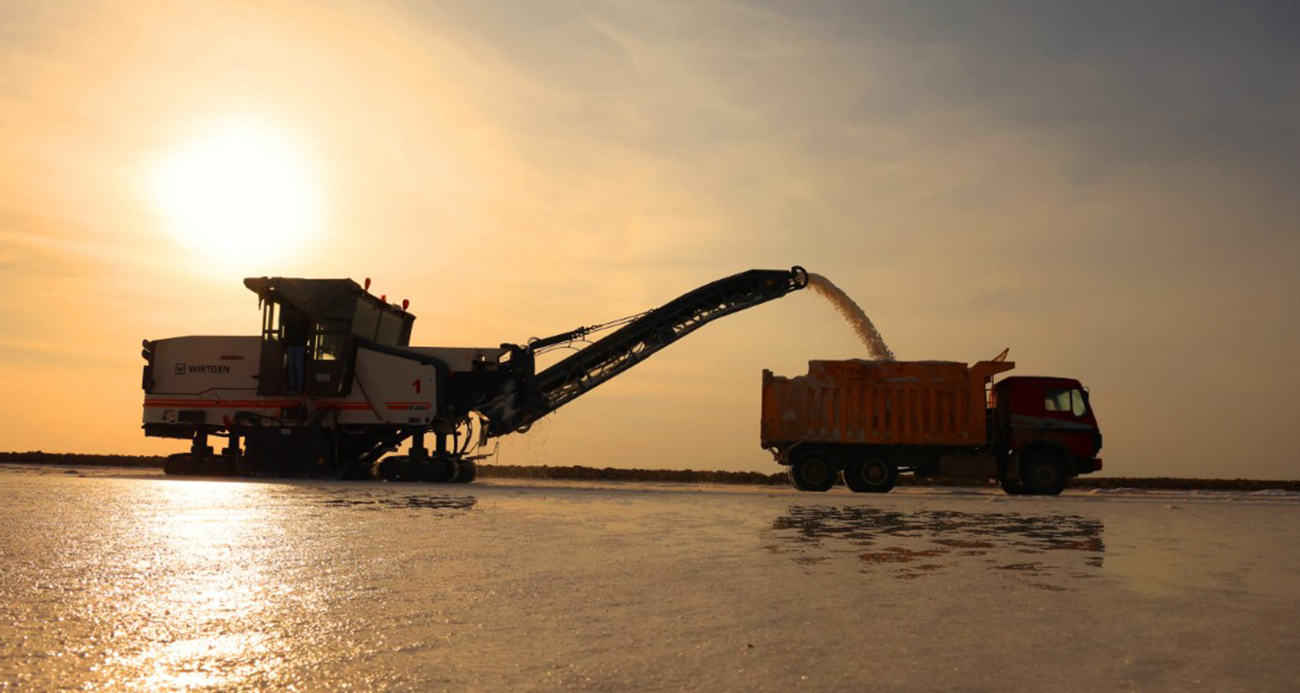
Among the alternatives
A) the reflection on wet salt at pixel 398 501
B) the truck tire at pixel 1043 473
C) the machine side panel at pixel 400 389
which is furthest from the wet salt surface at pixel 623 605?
the machine side panel at pixel 400 389

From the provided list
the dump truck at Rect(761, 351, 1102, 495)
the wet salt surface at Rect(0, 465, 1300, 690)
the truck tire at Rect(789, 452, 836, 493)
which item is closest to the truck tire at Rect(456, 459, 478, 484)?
the dump truck at Rect(761, 351, 1102, 495)

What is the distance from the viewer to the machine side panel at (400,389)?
74.7 ft

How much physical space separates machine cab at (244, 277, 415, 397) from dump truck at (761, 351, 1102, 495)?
9.10 meters

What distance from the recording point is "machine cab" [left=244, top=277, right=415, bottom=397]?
73.9 ft

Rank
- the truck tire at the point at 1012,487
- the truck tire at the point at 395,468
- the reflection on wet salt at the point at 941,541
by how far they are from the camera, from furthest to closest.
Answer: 1. the truck tire at the point at 395,468
2. the truck tire at the point at 1012,487
3. the reflection on wet salt at the point at 941,541

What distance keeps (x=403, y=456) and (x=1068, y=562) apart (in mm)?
17231

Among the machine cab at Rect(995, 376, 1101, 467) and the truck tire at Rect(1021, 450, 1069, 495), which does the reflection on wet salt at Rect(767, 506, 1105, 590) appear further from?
the machine cab at Rect(995, 376, 1101, 467)

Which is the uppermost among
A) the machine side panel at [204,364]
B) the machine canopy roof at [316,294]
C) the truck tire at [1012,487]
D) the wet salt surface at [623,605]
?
the machine canopy roof at [316,294]

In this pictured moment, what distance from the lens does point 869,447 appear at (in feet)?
73.5

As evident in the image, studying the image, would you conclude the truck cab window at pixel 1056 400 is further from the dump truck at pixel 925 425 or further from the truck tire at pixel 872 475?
the truck tire at pixel 872 475

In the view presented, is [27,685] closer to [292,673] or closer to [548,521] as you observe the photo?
[292,673]

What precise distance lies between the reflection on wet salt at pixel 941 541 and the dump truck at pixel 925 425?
8.47 metres

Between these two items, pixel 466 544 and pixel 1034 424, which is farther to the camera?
pixel 1034 424

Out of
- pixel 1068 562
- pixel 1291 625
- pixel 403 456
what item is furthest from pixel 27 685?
pixel 403 456
